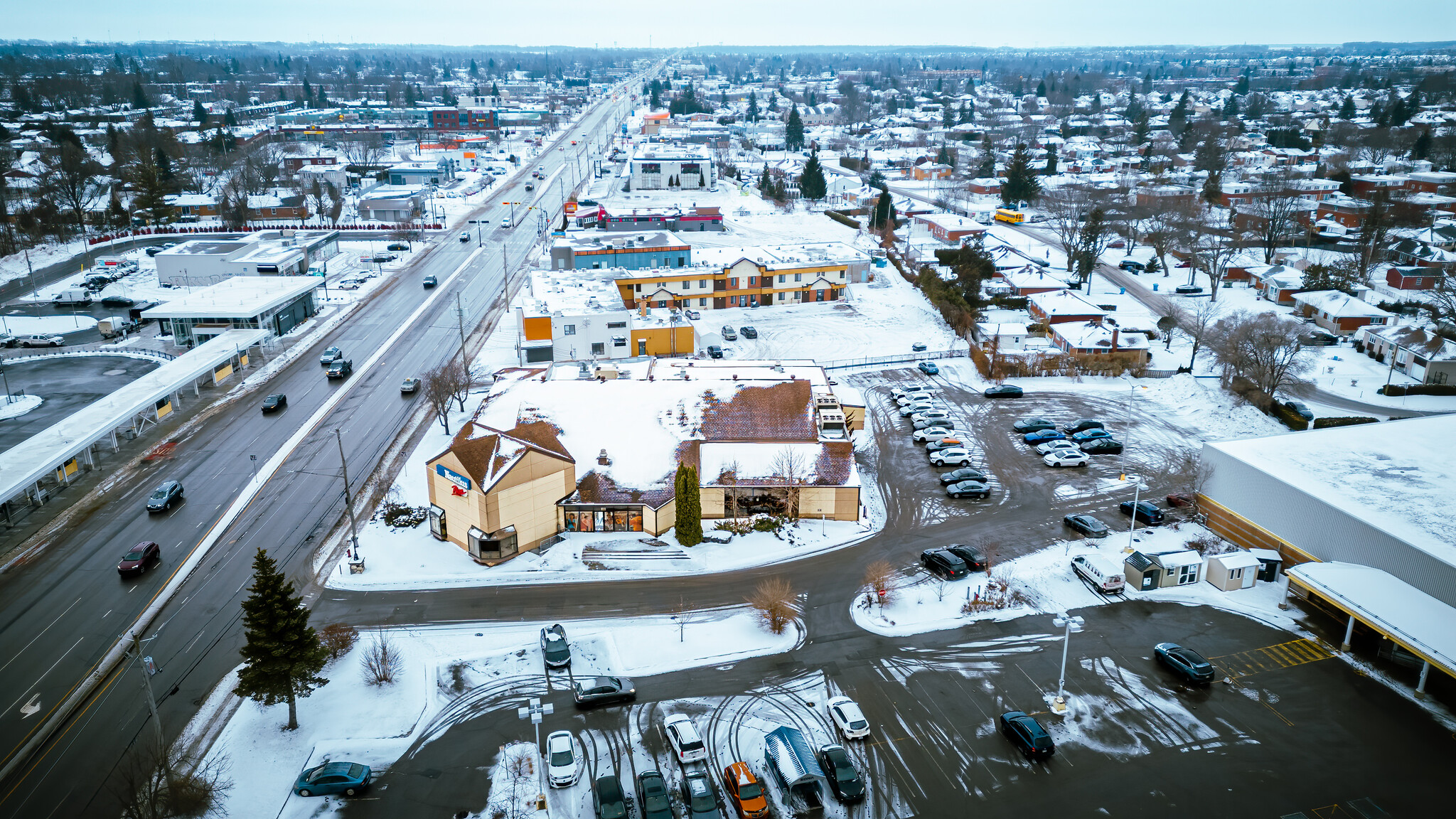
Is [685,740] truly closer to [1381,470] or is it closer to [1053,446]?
[1053,446]

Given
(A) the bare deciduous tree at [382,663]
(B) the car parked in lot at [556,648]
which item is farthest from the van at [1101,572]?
(A) the bare deciduous tree at [382,663]

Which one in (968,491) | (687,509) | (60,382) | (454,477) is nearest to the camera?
(454,477)

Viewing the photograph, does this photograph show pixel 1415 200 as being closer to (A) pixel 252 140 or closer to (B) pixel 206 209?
(B) pixel 206 209

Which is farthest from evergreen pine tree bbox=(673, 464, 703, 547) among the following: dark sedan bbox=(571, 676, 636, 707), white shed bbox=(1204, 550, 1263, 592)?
white shed bbox=(1204, 550, 1263, 592)

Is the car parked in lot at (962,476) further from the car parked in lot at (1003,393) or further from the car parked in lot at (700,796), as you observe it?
the car parked in lot at (700,796)

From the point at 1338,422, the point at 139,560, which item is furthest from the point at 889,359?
the point at 139,560

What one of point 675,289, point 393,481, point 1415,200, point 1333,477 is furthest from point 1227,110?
point 393,481

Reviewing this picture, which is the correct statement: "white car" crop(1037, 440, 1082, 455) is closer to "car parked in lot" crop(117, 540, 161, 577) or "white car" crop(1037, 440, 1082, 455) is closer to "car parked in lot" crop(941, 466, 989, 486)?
"car parked in lot" crop(941, 466, 989, 486)
